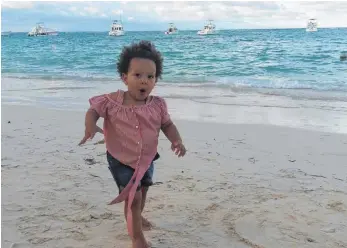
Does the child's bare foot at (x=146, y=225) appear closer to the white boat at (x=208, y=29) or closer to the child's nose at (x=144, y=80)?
the child's nose at (x=144, y=80)

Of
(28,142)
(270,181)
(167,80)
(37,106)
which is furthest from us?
(167,80)

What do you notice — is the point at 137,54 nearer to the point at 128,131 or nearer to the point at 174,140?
the point at 128,131

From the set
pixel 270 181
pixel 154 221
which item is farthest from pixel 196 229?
pixel 270 181

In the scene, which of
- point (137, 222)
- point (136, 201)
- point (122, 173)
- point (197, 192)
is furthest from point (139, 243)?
point (197, 192)

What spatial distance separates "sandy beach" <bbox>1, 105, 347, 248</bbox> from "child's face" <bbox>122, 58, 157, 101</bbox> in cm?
103

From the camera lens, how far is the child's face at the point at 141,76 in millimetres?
2672

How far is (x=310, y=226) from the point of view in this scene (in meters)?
3.16

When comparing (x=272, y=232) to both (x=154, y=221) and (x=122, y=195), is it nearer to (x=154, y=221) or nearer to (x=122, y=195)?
(x=154, y=221)

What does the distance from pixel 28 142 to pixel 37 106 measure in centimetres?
293

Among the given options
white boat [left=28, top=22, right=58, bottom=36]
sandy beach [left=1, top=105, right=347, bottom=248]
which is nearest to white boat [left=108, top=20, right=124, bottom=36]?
white boat [left=28, top=22, right=58, bottom=36]

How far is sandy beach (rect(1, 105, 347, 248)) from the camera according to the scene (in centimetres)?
298

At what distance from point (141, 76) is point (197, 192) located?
4.86 ft

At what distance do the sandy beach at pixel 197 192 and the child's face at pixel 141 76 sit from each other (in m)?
1.03

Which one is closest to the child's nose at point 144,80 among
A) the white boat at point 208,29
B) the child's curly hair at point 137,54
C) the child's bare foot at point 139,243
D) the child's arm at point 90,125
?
the child's curly hair at point 137,54
